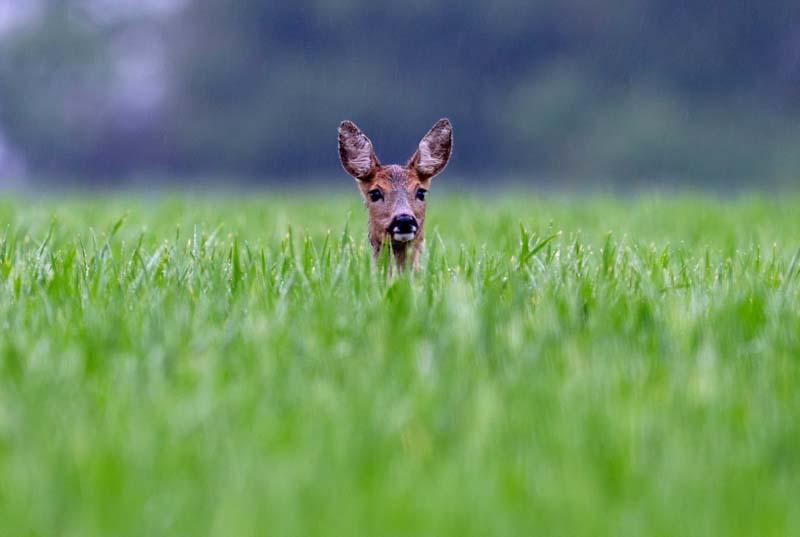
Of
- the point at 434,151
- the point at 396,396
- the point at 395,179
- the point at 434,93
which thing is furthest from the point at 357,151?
the point at 434,93

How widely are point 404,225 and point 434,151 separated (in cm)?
65

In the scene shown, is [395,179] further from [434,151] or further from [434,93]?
[434,93]

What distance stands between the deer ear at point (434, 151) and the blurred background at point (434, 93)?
26264 mm

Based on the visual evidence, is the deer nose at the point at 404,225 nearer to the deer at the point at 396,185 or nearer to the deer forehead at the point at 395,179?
the deer at the point at 396,185

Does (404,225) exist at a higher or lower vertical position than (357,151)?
lower

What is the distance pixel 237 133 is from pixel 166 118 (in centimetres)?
288

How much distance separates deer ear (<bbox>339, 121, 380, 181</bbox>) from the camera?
5.71 m

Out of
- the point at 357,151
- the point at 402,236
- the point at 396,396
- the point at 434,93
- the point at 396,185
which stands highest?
the point at 434,93

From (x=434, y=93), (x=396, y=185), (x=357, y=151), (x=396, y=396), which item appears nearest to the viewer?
(x=396, y=396)

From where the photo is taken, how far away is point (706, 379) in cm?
354

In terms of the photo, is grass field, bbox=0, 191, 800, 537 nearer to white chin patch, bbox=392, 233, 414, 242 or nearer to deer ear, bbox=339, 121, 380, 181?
white chin patch, bbox=392, 233, 414, 242

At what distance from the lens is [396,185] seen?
5.57m

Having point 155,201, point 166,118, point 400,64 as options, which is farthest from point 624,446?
point 166,118

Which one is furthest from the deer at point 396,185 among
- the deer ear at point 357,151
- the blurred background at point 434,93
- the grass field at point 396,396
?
the blurred background at point 434,93
